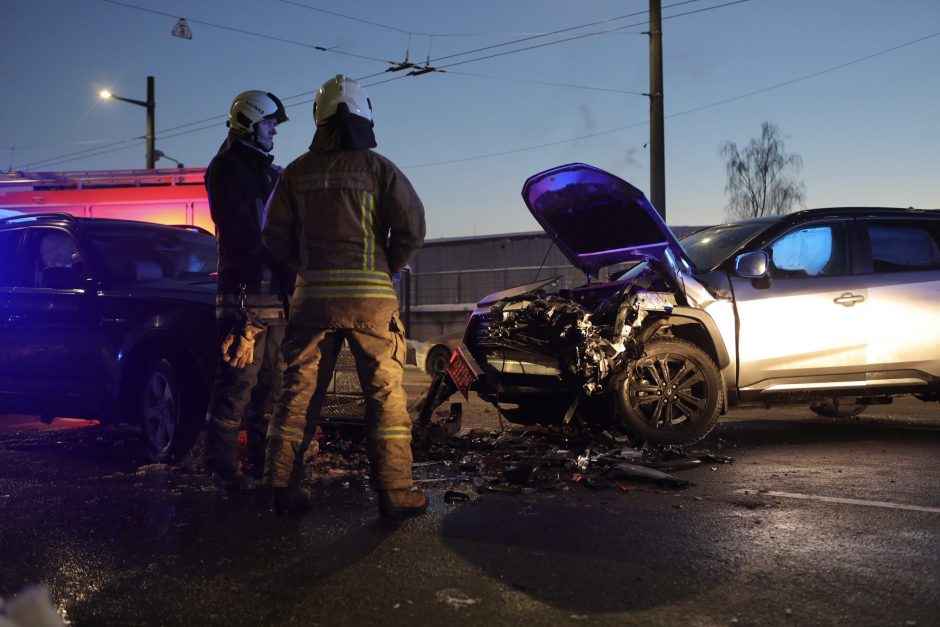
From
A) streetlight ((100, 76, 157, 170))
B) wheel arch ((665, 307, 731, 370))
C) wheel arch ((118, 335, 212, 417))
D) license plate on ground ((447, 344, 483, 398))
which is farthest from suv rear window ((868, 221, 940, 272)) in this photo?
streetlight ((100, 76, 157, 170))

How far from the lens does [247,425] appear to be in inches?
223

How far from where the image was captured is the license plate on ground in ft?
20.9

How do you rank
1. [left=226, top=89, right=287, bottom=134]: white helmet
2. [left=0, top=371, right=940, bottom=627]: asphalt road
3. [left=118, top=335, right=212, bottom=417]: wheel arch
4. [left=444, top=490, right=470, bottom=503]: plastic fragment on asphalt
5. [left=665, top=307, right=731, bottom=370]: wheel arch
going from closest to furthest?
[left=0, top=371, right=940, bottom=627]: asphalt road
[left=444, top=490, right=470, bottom=503]: plastic fragment on asphalt
[left=226, top=89, right=287, bottom=134]: white helmet
[left=118, top=335, right=212, bottom=417]: wheel arch
[left=665, top=307, right=731, bottom=370]: wheel arch

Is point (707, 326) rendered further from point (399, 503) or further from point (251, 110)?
point (251, 110)

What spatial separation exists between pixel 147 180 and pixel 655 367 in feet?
29.2

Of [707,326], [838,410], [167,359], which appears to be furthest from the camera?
[838,410]

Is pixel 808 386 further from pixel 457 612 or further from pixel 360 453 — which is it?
pixel 457 612

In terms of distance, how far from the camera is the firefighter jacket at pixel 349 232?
173 inches

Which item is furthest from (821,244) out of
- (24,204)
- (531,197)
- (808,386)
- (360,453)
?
(24,204)

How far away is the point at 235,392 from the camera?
5.23m

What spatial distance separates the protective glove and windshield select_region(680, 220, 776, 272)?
346 cm

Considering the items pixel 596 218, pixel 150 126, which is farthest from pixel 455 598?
pixel 150 126

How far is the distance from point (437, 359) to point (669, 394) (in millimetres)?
8259

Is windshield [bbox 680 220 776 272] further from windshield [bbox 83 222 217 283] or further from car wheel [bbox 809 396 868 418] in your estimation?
windshield [bbox 83 222 217 283]
